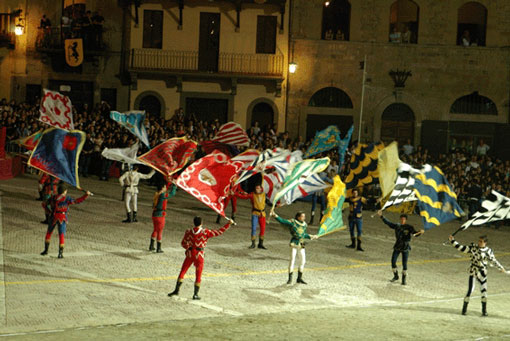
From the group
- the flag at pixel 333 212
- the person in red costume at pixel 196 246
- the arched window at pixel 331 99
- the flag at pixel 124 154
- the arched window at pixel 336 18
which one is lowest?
the person in red costume at pixel 196 246

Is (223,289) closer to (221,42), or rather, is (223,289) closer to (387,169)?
(387,169)

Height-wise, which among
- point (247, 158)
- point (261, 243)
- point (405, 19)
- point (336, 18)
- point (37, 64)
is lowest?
point (261, 243)

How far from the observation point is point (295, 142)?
33844 mm

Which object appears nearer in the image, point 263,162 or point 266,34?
point 263,162

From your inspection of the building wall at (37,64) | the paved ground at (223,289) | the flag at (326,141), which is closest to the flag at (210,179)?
the paved ground at (223,289)

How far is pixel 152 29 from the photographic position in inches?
1513

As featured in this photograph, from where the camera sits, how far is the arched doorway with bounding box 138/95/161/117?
126ft

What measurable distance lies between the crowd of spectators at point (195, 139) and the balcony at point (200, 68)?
10.9ft

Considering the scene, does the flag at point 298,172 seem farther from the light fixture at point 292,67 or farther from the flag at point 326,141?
the light fixture at point 292,67

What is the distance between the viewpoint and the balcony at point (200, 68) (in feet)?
124

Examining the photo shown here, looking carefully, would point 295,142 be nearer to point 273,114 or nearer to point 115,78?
point 273,114

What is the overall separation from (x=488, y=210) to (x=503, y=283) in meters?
4.46

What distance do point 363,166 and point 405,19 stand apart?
18931 mm

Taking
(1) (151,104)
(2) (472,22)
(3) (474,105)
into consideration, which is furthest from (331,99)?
(1) (151,104)
